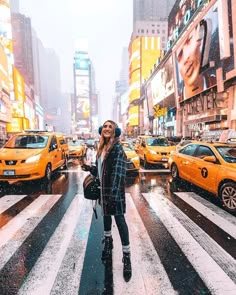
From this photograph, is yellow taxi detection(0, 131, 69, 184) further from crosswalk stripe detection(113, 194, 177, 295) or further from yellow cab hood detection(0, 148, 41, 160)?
crosswalk stripe detection(113, 194, 177, 295)

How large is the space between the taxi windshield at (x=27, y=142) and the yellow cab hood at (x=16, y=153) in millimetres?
448

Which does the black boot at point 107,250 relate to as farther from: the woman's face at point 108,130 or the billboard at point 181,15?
the billboard at point 181,15

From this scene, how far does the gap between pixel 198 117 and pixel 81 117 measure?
6552 inches

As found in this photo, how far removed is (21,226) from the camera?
14.8 feet

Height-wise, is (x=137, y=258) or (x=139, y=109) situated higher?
(x=139, y=109)

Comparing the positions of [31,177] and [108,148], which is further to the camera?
[31,177]

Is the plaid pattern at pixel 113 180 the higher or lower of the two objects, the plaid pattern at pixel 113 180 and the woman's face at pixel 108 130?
the lower

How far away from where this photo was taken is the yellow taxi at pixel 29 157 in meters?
Result: 7.39

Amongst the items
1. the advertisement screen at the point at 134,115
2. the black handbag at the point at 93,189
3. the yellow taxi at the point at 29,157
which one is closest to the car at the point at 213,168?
the black handbag at the point at 93,189

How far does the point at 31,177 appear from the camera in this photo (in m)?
7.62

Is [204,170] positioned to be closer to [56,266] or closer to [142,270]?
[142,270]

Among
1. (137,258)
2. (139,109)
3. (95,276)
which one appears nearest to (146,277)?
(137,258)

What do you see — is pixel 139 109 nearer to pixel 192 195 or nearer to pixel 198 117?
pixel 198 117

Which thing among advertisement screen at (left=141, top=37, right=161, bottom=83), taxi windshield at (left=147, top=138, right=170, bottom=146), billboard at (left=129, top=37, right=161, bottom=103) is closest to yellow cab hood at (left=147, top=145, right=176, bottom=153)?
taxi windshield at (left=147, top=138, right=170, bottom=146)
